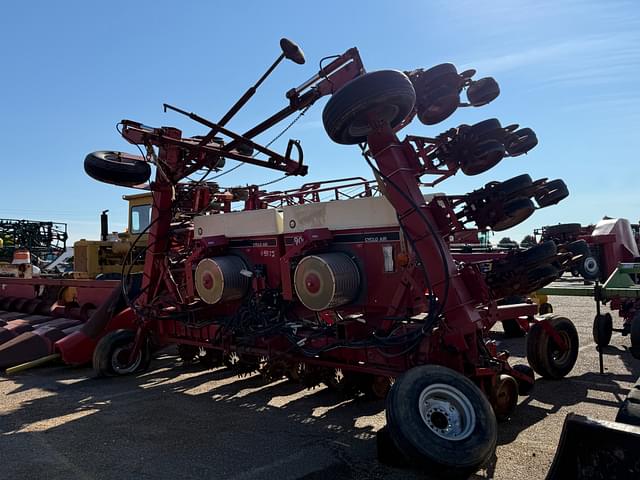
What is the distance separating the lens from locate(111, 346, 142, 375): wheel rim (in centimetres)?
714

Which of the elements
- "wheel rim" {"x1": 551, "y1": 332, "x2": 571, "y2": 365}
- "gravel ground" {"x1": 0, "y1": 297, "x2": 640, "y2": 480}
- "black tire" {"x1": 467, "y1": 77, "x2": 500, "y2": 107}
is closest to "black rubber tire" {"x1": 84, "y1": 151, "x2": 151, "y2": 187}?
"gravel ground" {"x1": 0, "y1": 297, "x2": 640, "y2": 480}

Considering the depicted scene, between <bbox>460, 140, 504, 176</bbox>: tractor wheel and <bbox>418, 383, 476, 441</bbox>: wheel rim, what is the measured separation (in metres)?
1.90

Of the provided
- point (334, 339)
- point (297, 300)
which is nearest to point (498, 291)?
point (334, 339)

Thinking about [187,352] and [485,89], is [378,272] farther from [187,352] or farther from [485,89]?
[187,352]

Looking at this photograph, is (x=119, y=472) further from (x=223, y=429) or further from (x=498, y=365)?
(x=498, y=365)

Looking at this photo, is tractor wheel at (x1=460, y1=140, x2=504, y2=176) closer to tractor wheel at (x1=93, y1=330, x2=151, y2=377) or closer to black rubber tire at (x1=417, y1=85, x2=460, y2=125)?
black rubber tire at (x1=417, y1=85, x2=460, y2=125)

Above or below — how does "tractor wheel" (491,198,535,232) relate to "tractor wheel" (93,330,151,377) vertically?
above

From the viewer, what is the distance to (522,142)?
16.1 feet

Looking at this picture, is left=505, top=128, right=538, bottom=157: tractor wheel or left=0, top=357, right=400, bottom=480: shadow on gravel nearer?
left=0, top=357, right=400, bottom=480: shadow on gravel

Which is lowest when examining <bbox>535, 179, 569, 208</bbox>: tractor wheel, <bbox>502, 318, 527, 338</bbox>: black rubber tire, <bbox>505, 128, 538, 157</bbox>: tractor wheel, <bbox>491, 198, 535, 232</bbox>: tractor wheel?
<bbox>502, 318, 527, 338</bbox>: black rubber tire

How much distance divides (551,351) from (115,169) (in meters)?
5.69

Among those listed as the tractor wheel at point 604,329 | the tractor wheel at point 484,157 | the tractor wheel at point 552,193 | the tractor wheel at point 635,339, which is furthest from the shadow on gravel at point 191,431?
the tractor wheel at point 604,329

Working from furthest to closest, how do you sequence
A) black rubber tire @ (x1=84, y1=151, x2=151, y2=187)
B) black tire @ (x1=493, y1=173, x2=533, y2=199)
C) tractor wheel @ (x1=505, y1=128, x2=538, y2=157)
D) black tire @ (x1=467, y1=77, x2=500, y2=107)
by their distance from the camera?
black rubber tire @ (x1=84, y1=151, x2=151, y2=187), tractor wheel @ (x1=505, y1=128, x2=538, y2=157), black tire @ (x1=467, y1=77, x2=500, y2=107), black tire @ (x1=493, y1=173, x2=533, y2=199)

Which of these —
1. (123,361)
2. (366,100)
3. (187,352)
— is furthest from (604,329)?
(123,361)
